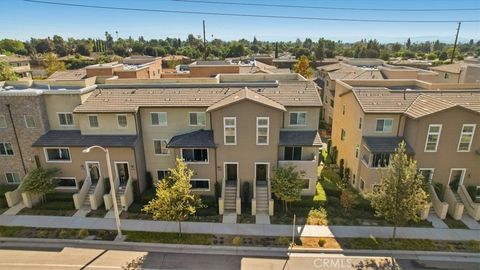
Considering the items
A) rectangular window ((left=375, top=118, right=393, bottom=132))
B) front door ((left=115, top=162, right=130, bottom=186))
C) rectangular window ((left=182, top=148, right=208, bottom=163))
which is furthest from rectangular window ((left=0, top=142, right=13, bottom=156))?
rectangular window ((left=375, top=118, right=393, bottom=132))

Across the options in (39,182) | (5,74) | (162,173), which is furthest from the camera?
(5,74)

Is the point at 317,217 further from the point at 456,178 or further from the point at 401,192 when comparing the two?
the point at 456,178

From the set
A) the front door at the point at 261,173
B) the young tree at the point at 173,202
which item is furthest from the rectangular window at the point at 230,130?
the young tree at the point at 173,202

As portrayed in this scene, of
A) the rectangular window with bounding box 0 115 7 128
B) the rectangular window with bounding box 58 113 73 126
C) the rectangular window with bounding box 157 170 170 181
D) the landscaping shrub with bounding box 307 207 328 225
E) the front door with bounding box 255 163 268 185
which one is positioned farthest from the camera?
the rectangular window with bounding box 157 170 170 181

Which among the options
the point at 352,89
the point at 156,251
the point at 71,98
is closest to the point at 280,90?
the point at 352,89

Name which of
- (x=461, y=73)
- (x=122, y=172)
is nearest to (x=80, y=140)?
(x=122, y=172)

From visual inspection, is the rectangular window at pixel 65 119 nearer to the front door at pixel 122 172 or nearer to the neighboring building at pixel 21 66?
the front door at pixel 122 172

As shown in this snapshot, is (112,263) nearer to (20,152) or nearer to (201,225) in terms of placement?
(201,225)

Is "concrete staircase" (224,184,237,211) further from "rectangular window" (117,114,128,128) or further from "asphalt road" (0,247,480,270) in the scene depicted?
"rectangular window" (117,114,128,128)
